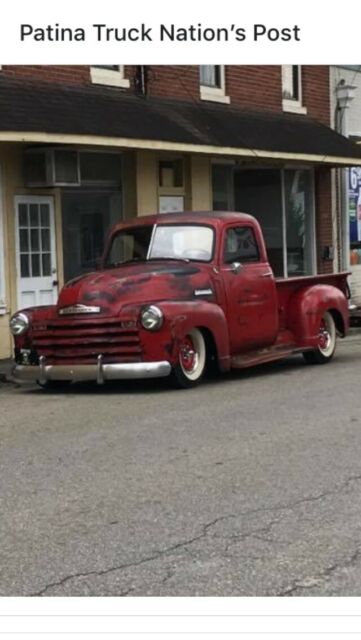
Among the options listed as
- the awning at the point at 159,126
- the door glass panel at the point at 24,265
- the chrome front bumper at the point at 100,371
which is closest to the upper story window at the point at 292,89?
the awning at the point at 159,126

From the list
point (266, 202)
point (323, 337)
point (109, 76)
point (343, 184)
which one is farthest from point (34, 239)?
point (343, 184)

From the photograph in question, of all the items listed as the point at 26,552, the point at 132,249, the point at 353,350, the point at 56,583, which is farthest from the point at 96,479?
the point at 353,350

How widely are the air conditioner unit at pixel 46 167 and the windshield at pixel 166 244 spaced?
2.78 metres

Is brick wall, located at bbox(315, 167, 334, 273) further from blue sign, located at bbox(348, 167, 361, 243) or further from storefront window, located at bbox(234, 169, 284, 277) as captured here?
storefront window, located at bbox(234, 169, 284, 277)

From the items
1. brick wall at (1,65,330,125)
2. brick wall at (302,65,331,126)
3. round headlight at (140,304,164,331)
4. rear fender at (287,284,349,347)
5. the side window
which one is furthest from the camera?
brick wall at (302,65,331,126)

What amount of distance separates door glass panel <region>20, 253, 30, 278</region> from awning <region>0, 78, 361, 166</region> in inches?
86.4

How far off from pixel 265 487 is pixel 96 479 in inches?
44.8

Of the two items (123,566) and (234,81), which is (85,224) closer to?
(234,81)

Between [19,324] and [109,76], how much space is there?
20.4ft

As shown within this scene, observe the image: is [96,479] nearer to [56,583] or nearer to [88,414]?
[56,583]

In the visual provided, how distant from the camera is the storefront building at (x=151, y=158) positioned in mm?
13453

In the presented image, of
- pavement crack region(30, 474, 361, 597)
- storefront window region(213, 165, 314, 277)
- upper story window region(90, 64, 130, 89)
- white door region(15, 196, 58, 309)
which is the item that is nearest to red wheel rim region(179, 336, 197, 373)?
pavement crack region(30, 474, 361, 597)

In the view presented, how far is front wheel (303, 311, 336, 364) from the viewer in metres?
12.2

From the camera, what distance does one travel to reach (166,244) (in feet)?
36.1
